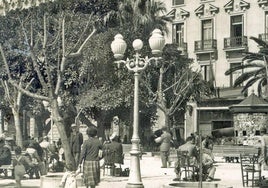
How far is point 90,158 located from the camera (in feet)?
40.4

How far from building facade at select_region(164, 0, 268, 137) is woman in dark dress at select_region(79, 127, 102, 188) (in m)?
28.4

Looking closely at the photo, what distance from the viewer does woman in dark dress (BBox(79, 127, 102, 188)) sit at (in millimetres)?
12273

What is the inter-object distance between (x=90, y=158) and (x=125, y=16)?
24041 mm

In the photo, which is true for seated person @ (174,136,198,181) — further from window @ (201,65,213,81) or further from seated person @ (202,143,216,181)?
window @ (201,65,213,81)

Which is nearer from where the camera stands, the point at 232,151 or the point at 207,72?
the point at 232,151

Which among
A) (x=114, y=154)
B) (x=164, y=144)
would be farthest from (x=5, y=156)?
(x=164, y=144)

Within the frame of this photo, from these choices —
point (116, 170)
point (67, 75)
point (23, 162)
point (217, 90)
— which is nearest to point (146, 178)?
point (116, 170)

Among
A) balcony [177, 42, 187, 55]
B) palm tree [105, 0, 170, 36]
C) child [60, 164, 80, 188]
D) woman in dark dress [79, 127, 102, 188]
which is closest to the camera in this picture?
child [60, 164, 80, 188]

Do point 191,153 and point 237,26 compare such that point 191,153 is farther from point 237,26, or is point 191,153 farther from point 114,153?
point 237,26

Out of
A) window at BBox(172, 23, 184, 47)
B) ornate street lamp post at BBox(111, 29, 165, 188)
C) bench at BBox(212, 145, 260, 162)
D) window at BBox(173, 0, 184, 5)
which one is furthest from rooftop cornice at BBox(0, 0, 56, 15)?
window at BBox(173, 0, 184, 5)

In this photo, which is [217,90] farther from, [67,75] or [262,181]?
[262,181]

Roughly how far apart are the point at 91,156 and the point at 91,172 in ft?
1.18

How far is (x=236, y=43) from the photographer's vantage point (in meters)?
40.6

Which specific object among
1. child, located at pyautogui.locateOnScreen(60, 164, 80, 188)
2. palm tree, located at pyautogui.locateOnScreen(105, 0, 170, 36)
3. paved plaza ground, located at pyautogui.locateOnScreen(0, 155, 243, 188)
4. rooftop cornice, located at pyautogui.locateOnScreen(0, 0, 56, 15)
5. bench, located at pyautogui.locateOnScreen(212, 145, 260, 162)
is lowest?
paved plaza ground, located at pyautogui.locateOnScreen(0, 155, 243, 188)
